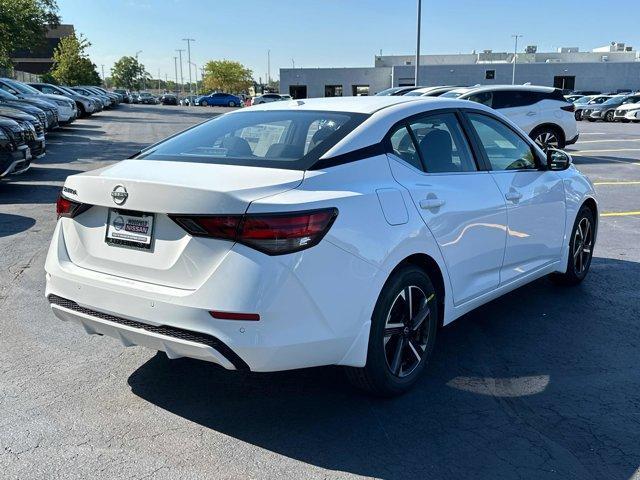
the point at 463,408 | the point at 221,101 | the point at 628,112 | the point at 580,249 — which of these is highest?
the point at 221,101

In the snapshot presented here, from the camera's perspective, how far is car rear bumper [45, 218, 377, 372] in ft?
9.23

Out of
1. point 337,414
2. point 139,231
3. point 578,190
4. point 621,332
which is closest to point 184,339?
point 139,231

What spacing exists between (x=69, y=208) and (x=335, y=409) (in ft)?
6.12

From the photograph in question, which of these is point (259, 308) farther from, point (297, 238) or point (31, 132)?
point (31, 132)

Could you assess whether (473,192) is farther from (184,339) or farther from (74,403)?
(74,403)

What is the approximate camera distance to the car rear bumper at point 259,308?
2814mm

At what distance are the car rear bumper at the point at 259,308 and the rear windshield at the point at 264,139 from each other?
626 mm

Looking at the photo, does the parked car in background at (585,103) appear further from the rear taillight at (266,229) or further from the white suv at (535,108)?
the rear taillight at (266,229)

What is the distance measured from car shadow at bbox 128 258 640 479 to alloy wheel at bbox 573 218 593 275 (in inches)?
39.6

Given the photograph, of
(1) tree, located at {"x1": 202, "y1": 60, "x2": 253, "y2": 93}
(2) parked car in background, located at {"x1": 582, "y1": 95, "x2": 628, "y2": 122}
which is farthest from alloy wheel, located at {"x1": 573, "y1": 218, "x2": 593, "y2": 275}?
(1) tree, located at {"x1": 202, "y1": 60, "x2": 253, "y2": 93}

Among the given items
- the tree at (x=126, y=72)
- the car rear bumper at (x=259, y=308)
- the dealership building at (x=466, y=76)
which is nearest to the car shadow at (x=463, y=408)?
the car rear bumper at (x=259, y=308)

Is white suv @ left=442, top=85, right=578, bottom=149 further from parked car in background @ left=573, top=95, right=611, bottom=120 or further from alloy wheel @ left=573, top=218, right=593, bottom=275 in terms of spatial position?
parked car in background @ left=573, top=95, right=611, bottom=120

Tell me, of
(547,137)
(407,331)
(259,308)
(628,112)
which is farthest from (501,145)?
Answer: (628,112)

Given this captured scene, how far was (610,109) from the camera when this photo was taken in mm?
34688
